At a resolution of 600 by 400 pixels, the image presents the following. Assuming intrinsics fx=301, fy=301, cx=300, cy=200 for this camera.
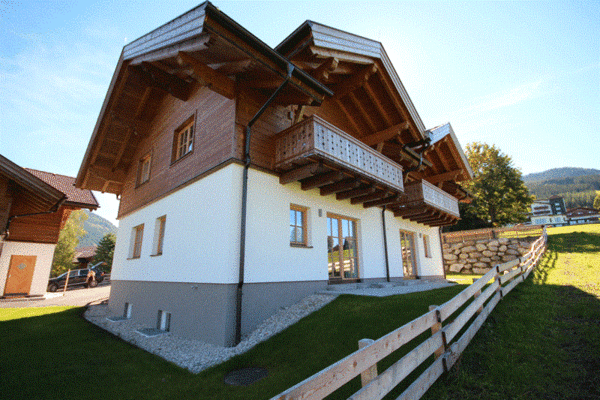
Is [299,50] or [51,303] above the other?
[299,50]

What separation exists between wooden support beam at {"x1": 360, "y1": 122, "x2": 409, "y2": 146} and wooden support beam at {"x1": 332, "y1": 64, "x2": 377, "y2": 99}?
2.34 metres

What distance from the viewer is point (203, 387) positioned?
467 centimetres

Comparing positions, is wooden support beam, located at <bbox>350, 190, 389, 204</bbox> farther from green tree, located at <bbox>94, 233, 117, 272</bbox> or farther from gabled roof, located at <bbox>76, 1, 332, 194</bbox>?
green tree, located at <bbox>94, 233, 117, 272</bbox>

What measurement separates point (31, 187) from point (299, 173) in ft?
36.4

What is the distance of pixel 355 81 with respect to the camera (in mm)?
9695

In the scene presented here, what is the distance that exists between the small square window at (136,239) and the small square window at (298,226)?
7.02 meters

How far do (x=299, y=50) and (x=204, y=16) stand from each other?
248 cm

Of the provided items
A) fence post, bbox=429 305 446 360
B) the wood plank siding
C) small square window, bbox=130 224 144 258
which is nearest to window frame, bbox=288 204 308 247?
the wood plank siding

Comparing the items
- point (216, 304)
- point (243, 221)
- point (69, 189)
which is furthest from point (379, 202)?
point (69, 189)

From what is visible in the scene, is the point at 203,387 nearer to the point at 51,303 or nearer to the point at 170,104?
the point at 170,104

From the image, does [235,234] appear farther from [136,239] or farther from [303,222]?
[136,239]

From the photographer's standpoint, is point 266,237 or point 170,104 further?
point 170,104

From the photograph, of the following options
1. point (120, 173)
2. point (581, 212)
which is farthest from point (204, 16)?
point (581, 212)

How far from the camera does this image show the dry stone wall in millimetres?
20594
